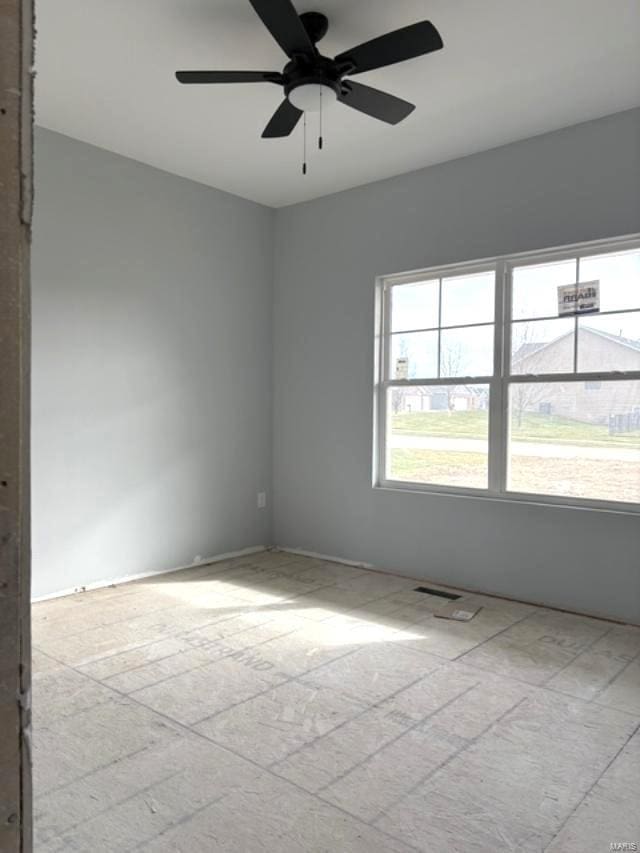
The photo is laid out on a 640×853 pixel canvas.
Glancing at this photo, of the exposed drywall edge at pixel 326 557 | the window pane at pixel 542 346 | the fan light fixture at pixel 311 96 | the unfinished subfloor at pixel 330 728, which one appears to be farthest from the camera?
the exposed drywall edge at pixel 326 557

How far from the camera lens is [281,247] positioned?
498cm

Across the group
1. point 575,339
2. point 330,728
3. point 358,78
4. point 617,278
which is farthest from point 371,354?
point 330,728

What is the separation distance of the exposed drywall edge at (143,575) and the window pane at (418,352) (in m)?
1.86

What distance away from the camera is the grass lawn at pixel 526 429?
347 cm

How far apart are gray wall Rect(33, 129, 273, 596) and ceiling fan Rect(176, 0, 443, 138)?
1.56 m

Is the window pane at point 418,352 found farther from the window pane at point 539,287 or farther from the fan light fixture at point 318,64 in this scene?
the fan light fixture at point 318,64

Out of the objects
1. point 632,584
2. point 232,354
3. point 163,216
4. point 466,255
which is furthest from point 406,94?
point 632,584

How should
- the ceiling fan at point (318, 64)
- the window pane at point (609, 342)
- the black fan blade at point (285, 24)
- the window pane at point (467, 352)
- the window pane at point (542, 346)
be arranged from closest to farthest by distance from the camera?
the black fan blade at point (285, 24) < the ceiling fan at point (318, 64) < the window pane at point (609, 342) < the window pane at point (542, 346) < the window pane at point (467, 352)

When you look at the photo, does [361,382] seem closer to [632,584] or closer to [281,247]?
[281,247]

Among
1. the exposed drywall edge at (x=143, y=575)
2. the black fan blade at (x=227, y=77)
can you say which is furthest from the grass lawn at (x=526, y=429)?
the black fan blade at (x=227, y=77)

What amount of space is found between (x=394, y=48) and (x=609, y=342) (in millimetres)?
2042

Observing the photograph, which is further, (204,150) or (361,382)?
(361,382)

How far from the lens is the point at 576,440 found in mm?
3566

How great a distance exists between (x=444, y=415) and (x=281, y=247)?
2.05 meters
